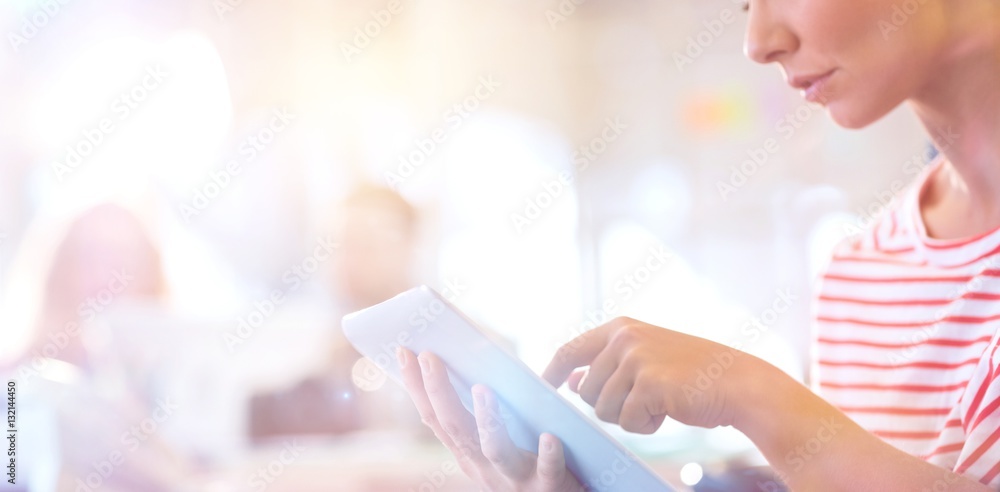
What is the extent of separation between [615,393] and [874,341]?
0.34 m

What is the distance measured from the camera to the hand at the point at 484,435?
1.63ft

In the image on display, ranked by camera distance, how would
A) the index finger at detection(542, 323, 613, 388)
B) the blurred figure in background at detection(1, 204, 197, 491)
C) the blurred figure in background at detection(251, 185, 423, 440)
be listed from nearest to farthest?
the index finger at detection(542, 323, 613, 388) < the blurred figure in background at detection(1, 204, 197, 491) < the blurred figure in background at detection(251, 185, 423, 440)

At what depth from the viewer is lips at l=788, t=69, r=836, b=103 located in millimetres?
656

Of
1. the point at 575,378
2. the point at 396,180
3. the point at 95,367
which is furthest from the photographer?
the point at 396,180

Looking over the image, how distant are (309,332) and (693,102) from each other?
1.73 metres

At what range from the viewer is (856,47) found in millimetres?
637

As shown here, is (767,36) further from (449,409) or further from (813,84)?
(449,409)

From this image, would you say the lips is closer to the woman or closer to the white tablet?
the woman

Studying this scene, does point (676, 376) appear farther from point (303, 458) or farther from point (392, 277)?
point (392, 277)

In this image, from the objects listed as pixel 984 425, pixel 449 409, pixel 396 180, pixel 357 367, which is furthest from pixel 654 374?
pixel 396 180

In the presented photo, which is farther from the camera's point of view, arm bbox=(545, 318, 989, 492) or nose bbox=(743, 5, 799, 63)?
nose bbox=(743, 5, 799, 63)

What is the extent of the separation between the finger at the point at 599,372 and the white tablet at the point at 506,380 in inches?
2.0

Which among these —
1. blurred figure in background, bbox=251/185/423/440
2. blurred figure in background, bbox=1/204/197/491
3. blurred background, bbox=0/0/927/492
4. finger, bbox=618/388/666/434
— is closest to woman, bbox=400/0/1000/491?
finger, bbox=618/388/666/434

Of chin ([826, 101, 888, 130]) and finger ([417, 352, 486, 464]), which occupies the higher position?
chin ([826, 101, 888, 130])
